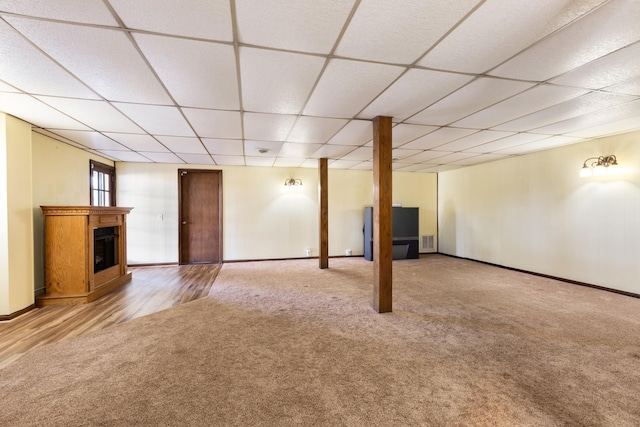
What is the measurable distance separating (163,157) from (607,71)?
6724mm

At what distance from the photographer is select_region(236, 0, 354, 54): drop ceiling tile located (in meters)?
1.54

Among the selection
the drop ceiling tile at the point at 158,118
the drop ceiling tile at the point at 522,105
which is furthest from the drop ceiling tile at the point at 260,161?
the drop ceiling tile at the point at 522,105

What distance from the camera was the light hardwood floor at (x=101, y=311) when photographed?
8.90 ft

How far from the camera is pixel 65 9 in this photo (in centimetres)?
154

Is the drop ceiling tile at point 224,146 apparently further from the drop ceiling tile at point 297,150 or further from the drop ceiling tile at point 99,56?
the drop ceiling tile at point 99,56

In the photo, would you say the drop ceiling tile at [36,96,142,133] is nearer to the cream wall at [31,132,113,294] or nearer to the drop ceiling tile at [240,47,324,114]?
the cream wall at [31,132,113,294]

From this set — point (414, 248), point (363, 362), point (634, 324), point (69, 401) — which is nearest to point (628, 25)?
point (363, 362)

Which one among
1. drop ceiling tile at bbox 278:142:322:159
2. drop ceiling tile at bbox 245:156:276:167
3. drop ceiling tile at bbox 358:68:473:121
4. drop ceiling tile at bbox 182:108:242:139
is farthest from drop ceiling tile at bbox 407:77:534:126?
drop ceiling tile at bbox 245:156:276:167

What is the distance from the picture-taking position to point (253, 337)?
2723mm

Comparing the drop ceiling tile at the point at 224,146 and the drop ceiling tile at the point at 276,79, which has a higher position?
the drop ceiling tile at the point at 276,79

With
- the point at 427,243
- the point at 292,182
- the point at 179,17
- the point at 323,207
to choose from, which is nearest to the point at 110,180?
the point at 292,182

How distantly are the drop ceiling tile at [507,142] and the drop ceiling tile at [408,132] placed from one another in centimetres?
149

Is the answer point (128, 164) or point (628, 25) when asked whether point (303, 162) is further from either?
point (628, 25)

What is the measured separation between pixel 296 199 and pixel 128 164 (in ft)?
13.1
